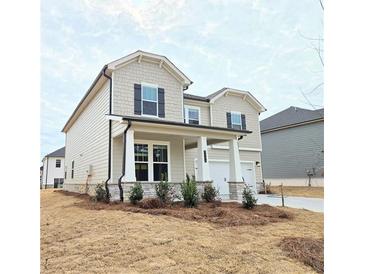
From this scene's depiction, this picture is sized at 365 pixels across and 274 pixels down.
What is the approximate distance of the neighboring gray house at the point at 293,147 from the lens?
65.0 feet

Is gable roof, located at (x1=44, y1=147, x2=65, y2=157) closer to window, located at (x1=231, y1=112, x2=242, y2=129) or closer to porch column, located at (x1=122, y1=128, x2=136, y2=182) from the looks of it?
window, located at (x1=231, y1=112, x2=242, y2=129)

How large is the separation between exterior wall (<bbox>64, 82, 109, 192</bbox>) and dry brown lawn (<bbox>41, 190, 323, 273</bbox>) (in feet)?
17.7

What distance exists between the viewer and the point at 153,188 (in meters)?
9.76

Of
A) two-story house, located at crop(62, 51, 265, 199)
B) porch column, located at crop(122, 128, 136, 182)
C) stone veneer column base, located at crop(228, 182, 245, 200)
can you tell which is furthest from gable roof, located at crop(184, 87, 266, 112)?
porch column, located at crop(122, 128, 136, 182)

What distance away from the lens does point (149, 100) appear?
472 inches

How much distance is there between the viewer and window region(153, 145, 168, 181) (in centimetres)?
1136

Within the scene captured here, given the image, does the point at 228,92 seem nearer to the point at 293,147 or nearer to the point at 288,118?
the point at 293,147

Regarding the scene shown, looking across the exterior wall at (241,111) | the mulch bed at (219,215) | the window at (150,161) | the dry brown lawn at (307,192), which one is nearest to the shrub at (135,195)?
the mulch bed at (219,215)

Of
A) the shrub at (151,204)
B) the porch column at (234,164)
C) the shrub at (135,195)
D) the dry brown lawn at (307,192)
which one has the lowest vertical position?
the dry brown lawn at (307,192)

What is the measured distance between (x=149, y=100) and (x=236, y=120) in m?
6.30

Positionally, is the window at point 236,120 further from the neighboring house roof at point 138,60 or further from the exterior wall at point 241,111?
the neighboring house roof at point 138,60
